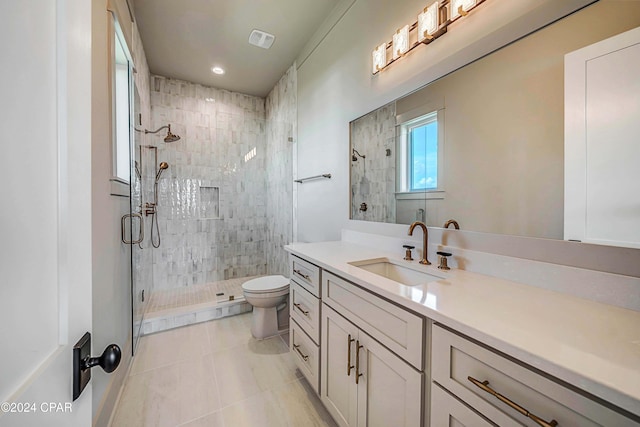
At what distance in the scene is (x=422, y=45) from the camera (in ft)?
4.65

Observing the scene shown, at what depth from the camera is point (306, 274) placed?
1559 mm

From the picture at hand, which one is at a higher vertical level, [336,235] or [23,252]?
[23,252]

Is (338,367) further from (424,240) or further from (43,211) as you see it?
(43,211)

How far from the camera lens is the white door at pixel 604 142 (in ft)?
2.56

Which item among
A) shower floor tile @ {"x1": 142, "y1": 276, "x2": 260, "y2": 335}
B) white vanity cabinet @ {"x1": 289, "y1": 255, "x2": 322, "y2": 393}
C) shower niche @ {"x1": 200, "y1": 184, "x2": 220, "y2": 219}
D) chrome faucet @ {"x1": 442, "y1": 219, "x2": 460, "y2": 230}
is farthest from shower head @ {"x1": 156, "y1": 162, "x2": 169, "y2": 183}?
chrome faucet @ {"x1": 442, "y1": 219, "x2": 460, "y2": 230}

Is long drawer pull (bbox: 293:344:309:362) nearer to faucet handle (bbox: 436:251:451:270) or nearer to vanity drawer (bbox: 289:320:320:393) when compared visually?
vanity drawer (bbox: 289:320:320:393)

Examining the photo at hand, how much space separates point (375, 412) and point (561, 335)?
0.73 metres

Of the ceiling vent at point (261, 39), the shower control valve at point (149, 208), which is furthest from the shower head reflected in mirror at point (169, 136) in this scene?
the ceiling vent at point (261, 39)

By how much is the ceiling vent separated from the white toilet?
7.69 ft

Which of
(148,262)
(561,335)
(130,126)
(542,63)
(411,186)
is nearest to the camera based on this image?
(561,335)

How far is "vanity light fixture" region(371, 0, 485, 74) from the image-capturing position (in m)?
1.21

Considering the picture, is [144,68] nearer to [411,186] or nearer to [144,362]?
[144,362]

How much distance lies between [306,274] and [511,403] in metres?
1.11

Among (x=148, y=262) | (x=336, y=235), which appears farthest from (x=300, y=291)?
(x=148, y=262)
